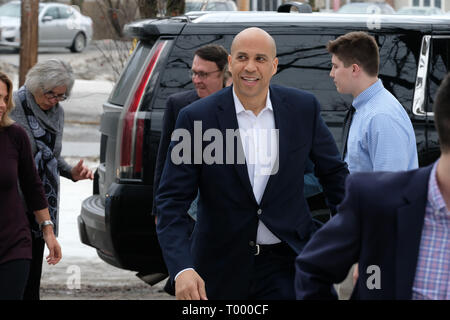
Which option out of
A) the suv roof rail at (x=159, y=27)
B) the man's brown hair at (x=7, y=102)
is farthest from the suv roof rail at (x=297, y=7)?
the man's brown hair at (x=7, y=102)

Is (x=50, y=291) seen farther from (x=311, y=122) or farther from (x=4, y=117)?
(x=311, y=122)

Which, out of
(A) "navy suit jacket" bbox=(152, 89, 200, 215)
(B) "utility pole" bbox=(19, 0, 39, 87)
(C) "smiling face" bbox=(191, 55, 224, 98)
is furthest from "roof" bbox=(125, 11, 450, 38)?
(B) "utility pole" bbox=(19, 0, 39, 87)

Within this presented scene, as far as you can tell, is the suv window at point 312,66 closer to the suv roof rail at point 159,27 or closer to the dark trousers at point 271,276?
the suv roof rail at point 159,27

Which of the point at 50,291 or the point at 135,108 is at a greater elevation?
the point at 135,108

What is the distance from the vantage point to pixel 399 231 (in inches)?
96.3

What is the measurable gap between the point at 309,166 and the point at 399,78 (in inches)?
83.8

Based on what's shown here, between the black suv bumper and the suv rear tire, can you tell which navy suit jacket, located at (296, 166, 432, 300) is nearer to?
the black suv bumper

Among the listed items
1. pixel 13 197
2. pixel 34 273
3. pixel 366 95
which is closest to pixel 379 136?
pixel 366 95

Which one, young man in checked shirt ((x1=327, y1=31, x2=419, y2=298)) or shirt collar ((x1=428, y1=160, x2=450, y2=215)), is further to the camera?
young man in checked shirt ((x1=327, y1=31, x2=419, y2=298))

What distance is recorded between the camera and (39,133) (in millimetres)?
5652

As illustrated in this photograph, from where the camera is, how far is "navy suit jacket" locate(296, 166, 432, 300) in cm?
Result: 245

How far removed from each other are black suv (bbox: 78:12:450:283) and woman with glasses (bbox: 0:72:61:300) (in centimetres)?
117
